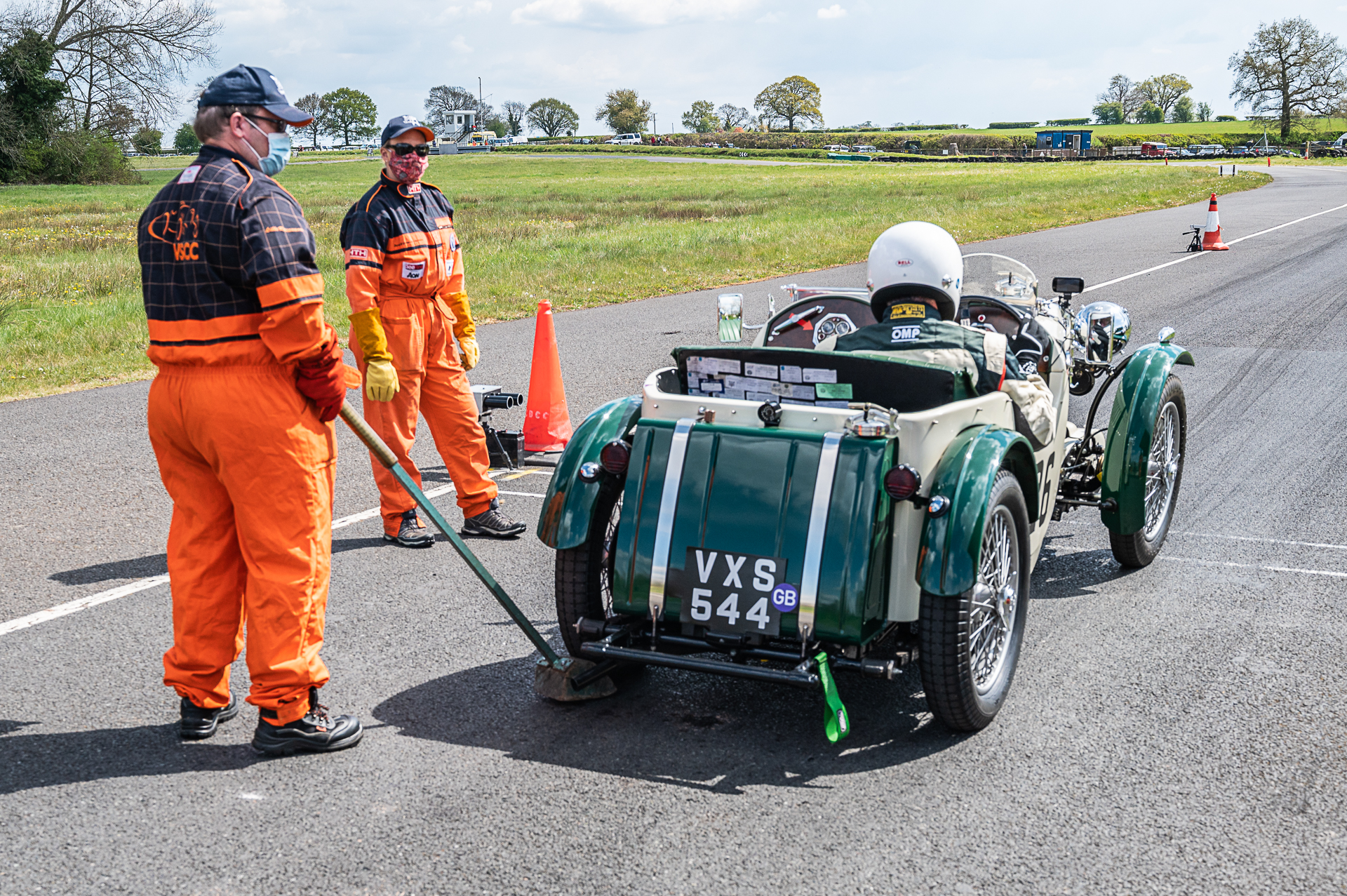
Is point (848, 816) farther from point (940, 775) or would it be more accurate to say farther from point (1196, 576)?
point (1196, 576)

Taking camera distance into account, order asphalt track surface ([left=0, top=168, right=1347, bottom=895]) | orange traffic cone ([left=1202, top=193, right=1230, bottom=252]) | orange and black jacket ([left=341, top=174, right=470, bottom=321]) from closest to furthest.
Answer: asphalt track surface ([left=0, top=168, right=1347, bottom=895]) → orange and black jacket ([left=341, top=174, right=470, bottom=321]) → orange traffic cone ([left=1202, top=193, right=1230, bottom=252])

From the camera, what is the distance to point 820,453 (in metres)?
3.58

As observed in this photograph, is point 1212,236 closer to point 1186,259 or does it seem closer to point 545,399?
point 1186,259

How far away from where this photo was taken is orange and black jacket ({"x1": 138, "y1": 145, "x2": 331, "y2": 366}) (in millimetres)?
3434

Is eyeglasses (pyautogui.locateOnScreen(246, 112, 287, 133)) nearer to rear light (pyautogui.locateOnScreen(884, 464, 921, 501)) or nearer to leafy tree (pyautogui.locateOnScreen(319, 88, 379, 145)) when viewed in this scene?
rear light (pyautogui.locateOnScreen(884, 464, 921, 501))

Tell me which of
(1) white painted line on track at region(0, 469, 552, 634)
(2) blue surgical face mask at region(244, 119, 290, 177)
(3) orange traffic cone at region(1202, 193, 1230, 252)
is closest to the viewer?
(2) blue surgical face mask at region(244, 119, 290, 177)

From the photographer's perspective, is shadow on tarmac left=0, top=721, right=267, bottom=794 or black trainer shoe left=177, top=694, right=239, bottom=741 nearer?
shadow on tarmac left=0, top=721, right=267, bottom=794

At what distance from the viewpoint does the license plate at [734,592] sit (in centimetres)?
356

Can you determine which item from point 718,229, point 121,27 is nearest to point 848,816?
point 718,229

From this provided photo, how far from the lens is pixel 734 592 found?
3.61 m

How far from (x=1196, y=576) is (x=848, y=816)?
9.30 feet

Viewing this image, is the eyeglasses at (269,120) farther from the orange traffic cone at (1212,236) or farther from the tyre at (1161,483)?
the orange traffic cone at (1212,236)

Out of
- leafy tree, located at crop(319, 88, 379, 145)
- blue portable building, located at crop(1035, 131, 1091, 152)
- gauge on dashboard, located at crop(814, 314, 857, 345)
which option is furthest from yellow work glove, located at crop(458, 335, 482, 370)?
leafy tree, located at crop(319, 88, 379, 145)

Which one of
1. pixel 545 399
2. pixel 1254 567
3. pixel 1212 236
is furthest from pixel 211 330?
pixel 1212 236
